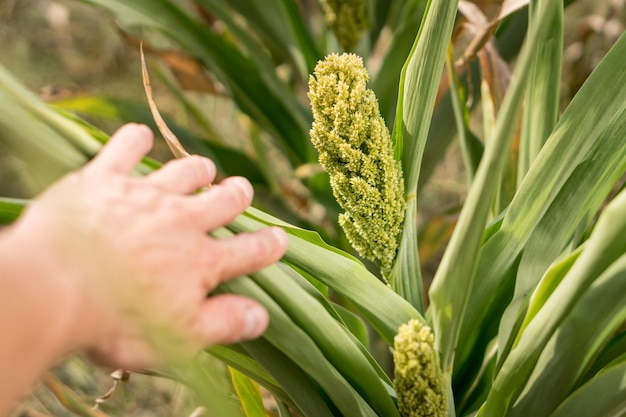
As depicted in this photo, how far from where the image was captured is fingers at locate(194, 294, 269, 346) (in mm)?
315

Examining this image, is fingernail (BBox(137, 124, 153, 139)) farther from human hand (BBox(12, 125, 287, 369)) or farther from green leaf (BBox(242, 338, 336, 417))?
green leaf (BBox(242, 338, 336, 417))

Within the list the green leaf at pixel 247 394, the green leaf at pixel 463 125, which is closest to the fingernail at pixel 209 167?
the green leaf at pixel 247 394

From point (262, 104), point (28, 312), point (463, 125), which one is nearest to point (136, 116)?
point (262, 104)

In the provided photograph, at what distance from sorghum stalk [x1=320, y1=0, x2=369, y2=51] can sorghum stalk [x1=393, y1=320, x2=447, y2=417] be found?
1.64 feet

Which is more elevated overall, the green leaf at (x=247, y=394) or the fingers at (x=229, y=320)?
the green leaf at (x=247, y=394)

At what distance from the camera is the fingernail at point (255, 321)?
33 centimetres

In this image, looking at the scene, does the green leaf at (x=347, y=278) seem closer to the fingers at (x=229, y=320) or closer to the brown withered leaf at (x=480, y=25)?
the fingers at (x=229, y=320)

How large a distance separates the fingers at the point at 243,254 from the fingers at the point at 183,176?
0.04m

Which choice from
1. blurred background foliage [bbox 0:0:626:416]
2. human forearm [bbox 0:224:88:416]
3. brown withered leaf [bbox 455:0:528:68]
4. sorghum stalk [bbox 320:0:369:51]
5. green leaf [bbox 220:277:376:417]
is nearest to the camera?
human forearm [bbox 0:224:88:416]

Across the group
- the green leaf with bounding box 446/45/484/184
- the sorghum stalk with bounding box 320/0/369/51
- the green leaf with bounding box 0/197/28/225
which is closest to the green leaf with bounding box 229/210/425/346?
the green leaf with bounding box 0/197/28/225

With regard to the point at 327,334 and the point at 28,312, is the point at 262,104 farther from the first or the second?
the point at 28,312

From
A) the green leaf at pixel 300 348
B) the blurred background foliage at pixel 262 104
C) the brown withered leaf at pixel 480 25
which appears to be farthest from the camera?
the blurred background foliage at pixel 262 104

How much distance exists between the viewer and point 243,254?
34 cm

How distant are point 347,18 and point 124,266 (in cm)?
59
